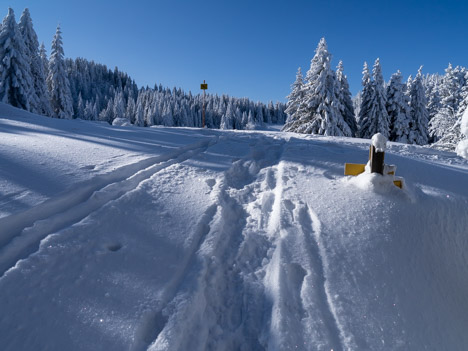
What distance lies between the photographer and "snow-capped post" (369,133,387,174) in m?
4.07

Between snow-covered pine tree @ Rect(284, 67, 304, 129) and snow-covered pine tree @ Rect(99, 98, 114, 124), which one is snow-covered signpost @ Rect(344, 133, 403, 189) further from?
snow-covered pine tree @ Rect(99, 98, 114, 124)

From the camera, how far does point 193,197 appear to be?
4.13 metres

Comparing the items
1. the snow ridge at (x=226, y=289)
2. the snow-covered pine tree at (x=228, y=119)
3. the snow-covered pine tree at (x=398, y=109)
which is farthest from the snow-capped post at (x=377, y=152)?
the snow-covered pine tree at (x=228, y=119)

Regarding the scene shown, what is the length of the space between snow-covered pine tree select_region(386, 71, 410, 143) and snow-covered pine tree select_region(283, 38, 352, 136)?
7.46 metres

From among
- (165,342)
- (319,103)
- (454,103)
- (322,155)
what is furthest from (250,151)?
(454,103)

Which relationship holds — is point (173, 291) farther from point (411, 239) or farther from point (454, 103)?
point (454, 103)

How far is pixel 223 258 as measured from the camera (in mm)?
3020

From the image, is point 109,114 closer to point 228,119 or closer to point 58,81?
point 228,119

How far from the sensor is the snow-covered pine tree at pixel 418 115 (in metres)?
24.3

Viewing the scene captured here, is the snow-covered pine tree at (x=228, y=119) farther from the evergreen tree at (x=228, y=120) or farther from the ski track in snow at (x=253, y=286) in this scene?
the ski track in snow at (x=253, y=286)

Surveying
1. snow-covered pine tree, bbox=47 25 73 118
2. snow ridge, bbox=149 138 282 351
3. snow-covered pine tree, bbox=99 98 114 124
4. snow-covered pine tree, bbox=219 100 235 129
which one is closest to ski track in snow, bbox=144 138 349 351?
snow ridge, bbox=149 138 282 351

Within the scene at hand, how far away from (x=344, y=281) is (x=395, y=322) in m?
0.54

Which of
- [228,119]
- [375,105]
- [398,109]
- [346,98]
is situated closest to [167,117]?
[228,119]

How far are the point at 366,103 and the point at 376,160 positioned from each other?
23125mm
